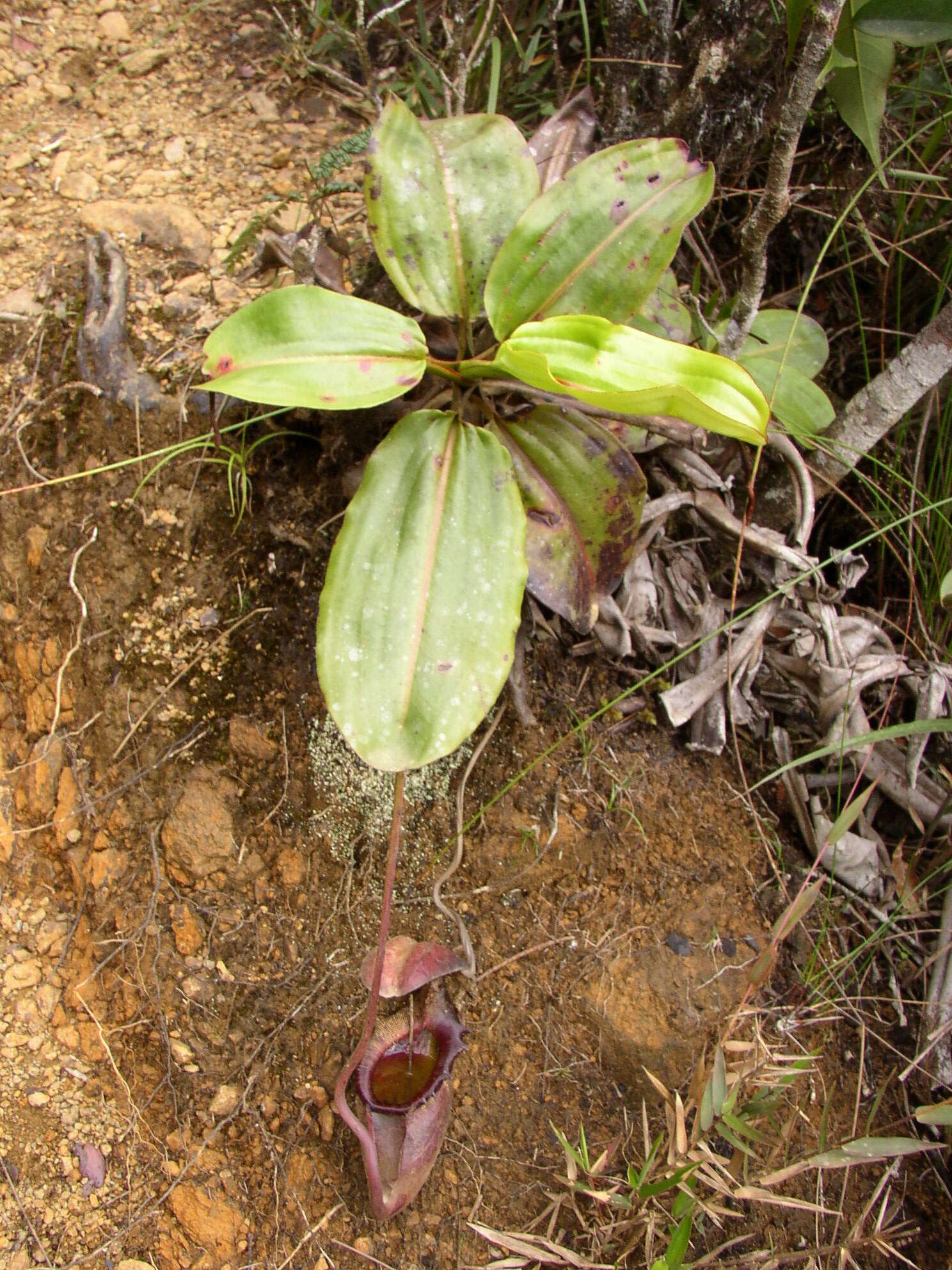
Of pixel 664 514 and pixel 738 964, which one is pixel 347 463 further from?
pixel 738 964

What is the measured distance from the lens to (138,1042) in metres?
1.25

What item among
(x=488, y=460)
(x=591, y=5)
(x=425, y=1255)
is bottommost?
(x=425, y=1255)

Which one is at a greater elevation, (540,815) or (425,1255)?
(540,815)

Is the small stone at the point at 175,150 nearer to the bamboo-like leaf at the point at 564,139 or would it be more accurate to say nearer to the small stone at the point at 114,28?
the small stone at the point at 114,28

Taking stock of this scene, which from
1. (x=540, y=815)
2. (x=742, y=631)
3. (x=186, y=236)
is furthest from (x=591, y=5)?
(x=540, y=815)

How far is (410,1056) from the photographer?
119 centimetres

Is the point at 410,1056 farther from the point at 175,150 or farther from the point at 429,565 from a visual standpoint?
the point at 175,150

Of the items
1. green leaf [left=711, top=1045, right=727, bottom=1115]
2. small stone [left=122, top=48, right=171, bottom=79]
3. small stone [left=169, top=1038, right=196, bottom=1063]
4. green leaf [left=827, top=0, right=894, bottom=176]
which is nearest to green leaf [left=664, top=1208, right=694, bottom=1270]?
green leaf [left=711, top=1045, right=727, bottom=1115]

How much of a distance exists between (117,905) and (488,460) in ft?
2.77

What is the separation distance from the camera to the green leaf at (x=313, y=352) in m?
1.03

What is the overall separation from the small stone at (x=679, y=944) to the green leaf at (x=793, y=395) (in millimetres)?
831

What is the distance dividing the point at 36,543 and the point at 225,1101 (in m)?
0.89

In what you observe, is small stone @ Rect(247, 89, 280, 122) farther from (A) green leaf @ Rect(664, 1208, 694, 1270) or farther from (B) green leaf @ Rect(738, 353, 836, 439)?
(A) green leaf @ Rect(664, 1208, 694, 1270)

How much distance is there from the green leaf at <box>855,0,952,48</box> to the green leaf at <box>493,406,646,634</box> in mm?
622
